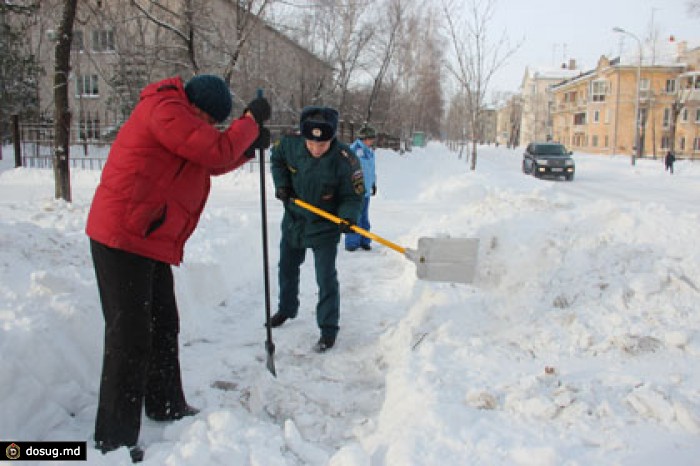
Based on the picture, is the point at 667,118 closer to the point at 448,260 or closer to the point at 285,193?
the point at 448,260

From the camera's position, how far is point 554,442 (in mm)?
2568

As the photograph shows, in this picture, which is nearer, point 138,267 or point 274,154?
point 138,267

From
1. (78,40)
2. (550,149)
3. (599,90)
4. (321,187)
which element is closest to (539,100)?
(599,90)

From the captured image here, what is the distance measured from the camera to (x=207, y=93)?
265 cm

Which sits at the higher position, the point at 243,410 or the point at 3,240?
the point at 3,240

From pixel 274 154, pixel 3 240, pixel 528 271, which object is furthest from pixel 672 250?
pixel 3 240

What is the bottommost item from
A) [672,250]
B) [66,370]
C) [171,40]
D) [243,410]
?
[243,410]

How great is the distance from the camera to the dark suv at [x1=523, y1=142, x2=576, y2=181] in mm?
23094

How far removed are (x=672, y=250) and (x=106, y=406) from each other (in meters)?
4.38

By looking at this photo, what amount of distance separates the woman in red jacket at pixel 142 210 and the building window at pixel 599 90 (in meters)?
59.8

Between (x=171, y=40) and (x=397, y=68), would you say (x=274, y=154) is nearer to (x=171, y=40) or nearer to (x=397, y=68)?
(x=171, y=40)

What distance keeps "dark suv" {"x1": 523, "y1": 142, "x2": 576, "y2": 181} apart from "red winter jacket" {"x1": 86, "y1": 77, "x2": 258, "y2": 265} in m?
22.7

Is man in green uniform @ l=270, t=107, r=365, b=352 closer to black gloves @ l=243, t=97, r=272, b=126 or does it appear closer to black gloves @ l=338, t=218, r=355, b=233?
black gloves @ l=338, t=218, r=355, b=233

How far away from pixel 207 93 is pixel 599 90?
201 feet
